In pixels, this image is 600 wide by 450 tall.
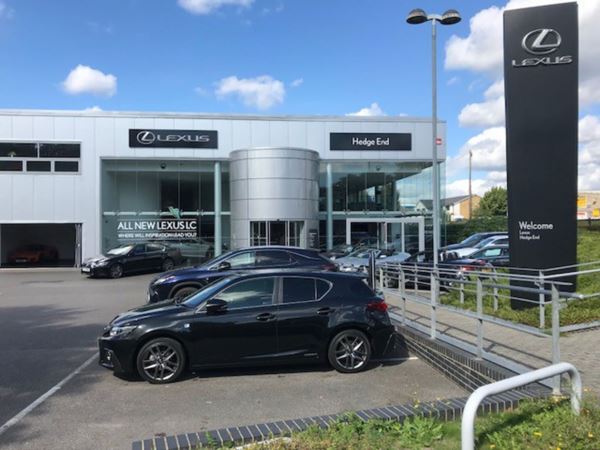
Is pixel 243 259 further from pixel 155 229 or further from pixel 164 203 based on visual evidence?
pixel 164 203

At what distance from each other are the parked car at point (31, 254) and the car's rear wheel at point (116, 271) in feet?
43.9

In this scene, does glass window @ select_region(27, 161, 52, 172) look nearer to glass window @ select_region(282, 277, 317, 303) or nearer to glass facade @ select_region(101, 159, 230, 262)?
glass facade @ select_region(101, 159, 230, 262)

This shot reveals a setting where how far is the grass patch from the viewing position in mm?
3904

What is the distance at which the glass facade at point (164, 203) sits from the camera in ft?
99.5

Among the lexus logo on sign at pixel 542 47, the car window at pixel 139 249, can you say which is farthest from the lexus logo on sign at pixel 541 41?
the car window at pixel 139 249

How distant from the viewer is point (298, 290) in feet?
24.5

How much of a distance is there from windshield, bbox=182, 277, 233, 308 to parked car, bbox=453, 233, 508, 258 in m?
11.9

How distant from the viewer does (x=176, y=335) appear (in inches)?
269

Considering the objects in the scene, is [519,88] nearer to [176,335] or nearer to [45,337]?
[176,335]

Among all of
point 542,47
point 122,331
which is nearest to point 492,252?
point 542,47

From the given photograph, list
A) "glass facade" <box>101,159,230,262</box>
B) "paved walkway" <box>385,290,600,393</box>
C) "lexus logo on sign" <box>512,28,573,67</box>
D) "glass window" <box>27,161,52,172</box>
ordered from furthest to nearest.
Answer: "glass facade" <box>101,159,230,262</box> → "glass window" <box>27,161,52,172</box> → "lexus logo on sign" <box>512,28,573,67</box> → "paved walkway" <box>385,290,600,393</box>

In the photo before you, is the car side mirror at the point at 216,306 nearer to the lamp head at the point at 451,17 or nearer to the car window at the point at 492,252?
the lamp head at the point at 451,17

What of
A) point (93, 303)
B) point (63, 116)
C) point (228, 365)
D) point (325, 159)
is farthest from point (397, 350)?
point (63, 116)

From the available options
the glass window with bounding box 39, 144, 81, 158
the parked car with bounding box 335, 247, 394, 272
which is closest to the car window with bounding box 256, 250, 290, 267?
the parked car with bounding box 335, 247, 394, 272
